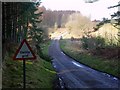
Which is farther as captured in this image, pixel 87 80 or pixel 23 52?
pixel 87 80

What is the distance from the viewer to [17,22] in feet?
81.7

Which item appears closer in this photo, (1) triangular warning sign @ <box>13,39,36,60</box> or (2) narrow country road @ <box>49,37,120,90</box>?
(1) triangular warning sign @ <box>13,39,36,60</box>

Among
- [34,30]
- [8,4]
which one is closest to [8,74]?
[8,4]

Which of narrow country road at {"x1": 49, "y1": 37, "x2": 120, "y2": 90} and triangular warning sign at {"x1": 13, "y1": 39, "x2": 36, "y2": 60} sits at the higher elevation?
triangular warning sign at {"x1": 13, "y1": 39, "x2": 36, "y2": 60}

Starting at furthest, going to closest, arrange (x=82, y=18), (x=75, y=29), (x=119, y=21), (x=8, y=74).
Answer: (x=75, y=29) → (x=82, y=18) → (x=119, y=21) → (x=8, y=74)

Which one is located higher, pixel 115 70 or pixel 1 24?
pixel 1 24

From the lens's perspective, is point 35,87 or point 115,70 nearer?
point 35,87

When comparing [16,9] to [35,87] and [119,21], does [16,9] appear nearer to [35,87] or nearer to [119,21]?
[35,87]

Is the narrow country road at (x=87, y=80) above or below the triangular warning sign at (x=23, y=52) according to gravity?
below

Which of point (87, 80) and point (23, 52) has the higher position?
point (23, 52)

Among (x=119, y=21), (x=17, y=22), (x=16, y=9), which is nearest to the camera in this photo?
(x=16, y=9)

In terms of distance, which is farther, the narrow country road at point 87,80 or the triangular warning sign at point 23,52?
the narrow country road at point 87,80

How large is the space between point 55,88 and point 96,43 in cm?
3394

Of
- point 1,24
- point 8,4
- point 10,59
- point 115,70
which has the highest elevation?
point 8,4
